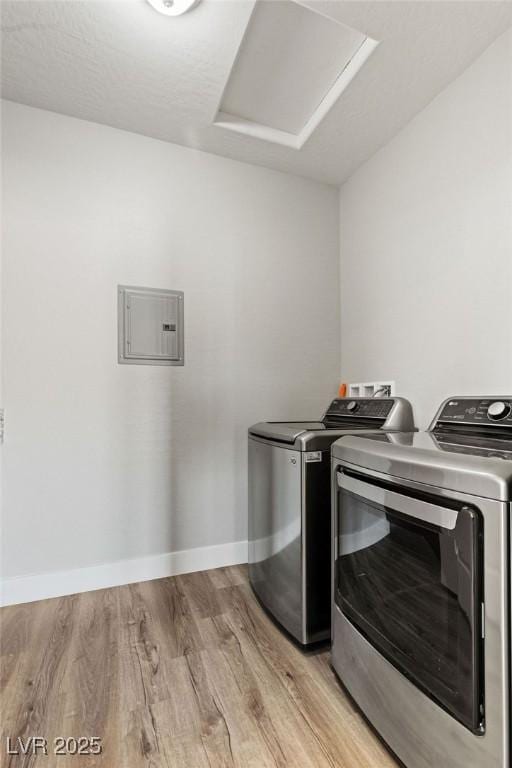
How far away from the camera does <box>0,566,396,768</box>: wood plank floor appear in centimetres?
99

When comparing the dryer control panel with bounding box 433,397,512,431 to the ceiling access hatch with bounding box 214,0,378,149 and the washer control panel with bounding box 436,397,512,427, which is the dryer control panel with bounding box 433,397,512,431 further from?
the ceiling access hatch with bounding box 214,0,378,149

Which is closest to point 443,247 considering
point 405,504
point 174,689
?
point 405,504

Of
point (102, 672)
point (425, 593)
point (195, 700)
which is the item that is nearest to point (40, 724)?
point (102, 672)

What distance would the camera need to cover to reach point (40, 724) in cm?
108

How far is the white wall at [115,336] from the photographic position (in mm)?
1790

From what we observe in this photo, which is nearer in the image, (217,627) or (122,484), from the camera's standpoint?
(217,627)

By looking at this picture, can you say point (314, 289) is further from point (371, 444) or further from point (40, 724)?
point (40, 724)

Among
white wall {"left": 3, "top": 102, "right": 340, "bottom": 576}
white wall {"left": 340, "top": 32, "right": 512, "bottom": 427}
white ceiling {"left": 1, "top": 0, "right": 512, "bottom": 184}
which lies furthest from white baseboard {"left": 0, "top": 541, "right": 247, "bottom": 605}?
white ceiling {"left": 1, "top": 0, "right": 512, "bottom": 184}

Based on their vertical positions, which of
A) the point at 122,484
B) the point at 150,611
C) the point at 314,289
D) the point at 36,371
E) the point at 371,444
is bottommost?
the point at 150,611

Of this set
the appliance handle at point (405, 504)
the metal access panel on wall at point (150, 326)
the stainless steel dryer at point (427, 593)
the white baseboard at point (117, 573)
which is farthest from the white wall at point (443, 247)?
the white baseboard at point (117, 573)

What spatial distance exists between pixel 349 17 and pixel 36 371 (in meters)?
1.97

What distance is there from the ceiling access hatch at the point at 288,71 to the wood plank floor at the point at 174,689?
2375 mm

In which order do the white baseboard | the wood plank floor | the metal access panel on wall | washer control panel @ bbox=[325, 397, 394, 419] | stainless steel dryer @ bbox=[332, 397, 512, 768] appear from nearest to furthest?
stainless steel dryer @ bbox=[332, 397, 512, 768] < the wood plank floor < the white baseboard < washer control panel @ bbox=[325, 397, 394, 419] < the metal access panel on wall

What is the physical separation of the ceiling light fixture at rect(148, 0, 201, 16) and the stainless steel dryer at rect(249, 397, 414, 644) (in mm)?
1593
